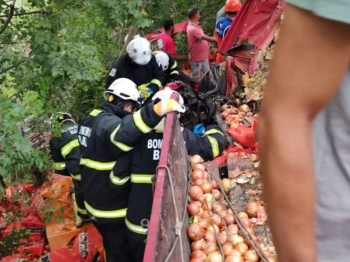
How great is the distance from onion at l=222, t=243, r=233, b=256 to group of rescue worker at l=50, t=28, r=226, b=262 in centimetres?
59

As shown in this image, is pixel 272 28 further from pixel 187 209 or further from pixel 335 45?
pixel 335 45

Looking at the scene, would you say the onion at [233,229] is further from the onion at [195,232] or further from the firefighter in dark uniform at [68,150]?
the firefighter in dark uniform at [68,150]

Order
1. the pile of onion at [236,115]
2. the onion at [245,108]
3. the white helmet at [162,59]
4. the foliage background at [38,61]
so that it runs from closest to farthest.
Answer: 1. the foliage background at [38,61]
2. the pile of onion at [236,115]
3. the onion at [245,108]
4. the white helmet at [162,59]

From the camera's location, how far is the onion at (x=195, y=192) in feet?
13.1

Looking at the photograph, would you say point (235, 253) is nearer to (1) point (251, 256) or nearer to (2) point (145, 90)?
(1) point (251, 256)

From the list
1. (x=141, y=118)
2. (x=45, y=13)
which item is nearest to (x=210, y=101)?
(x=141, y=118)

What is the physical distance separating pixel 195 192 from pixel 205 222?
270 millimetres

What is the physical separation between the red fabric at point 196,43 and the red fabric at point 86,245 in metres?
4.78

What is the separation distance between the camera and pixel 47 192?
19.7 ft

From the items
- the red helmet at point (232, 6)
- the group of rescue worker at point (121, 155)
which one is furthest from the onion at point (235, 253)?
the red helmet at point (232, 6)

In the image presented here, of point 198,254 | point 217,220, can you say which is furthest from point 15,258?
point 198,254

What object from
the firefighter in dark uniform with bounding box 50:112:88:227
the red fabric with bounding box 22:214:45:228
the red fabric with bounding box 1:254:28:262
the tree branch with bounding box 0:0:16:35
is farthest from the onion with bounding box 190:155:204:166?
the red fabric with bounding box 22:214:45:228

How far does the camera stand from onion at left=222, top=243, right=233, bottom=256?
3.59 m

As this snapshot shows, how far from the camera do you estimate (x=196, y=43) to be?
9617 mm
